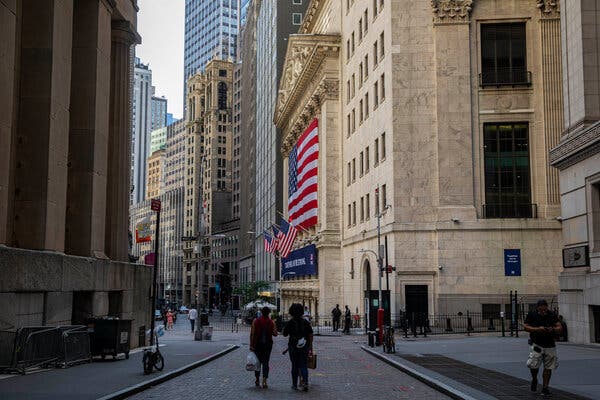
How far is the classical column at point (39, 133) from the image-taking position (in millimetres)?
22469

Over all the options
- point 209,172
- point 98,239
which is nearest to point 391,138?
point 98,239

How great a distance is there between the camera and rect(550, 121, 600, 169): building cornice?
2977 centimetres

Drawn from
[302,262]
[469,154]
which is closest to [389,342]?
[469,154]

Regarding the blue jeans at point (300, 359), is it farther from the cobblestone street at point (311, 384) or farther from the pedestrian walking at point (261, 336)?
the pedestrian walking at point (261, 336)

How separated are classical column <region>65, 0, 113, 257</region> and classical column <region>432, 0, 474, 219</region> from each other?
2537 centimetres

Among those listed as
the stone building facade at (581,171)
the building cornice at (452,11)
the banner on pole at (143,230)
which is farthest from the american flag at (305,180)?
the stone building facade at (581,171)

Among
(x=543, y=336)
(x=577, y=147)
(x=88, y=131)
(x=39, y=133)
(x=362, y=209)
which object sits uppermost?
(x=362, y=209)

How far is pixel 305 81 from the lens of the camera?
7756 cm

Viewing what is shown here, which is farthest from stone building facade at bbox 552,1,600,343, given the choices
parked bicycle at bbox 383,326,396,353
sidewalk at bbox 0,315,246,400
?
sidewalk at bbox 0,315,246,400

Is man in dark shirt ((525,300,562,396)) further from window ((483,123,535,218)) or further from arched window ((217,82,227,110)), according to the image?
arched window ((217,82,227,110))

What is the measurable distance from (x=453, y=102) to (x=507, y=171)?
5732mm

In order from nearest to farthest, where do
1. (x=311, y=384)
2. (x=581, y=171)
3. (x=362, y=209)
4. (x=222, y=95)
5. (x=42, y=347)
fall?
(x=311, y=384)
(x=42, y=347)
(x=581, y=171)
(x=362, y=209)
(x=222, y=95)

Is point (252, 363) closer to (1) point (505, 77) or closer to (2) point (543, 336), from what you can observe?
(2) point (543, 336)

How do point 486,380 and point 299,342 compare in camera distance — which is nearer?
point 299,342
